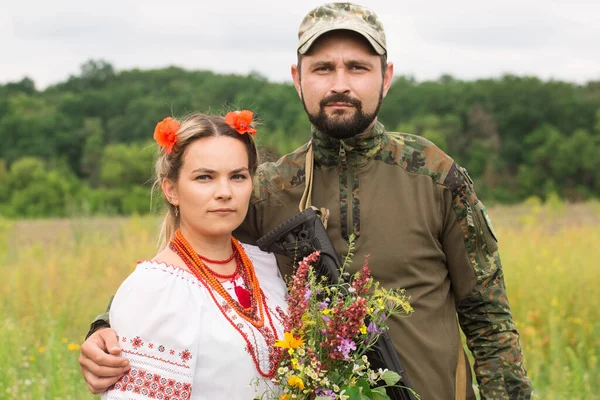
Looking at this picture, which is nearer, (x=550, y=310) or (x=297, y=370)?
(x=297, y=370)

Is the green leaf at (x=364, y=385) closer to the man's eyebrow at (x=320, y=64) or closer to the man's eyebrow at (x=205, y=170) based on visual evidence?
the man's eyebrow at (x=205, y=170)

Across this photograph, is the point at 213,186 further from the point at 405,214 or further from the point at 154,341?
the point at 405,214

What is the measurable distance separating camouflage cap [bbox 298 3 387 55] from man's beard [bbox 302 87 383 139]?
0.70ft

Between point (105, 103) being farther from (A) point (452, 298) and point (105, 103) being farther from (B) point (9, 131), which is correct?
(A) point (452, 298)

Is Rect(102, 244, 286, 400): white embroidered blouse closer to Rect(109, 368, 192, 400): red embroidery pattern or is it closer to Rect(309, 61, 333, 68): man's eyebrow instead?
Rect(109, 368, 192, 400): red embroidery pattern

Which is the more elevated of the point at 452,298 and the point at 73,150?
A: the point at 452,298

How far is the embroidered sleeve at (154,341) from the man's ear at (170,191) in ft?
1.34

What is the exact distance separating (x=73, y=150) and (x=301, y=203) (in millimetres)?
53370

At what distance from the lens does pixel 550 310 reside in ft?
20.1

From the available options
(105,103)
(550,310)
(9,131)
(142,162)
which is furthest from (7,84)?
(550,310)

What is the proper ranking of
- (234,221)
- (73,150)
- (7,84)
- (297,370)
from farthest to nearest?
(7,84) → (73,150) → (234,221) → (297,370)

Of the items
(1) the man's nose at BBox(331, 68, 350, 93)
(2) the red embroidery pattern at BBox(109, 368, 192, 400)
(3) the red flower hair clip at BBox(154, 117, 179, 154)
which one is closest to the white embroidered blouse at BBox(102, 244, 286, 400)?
(2) the red embroidery pattern at BBox(109, 368, 192, 400)

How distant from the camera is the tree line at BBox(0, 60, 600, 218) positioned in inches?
1788

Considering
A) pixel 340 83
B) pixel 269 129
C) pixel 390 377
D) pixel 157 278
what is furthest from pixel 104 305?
pixel 269 129
